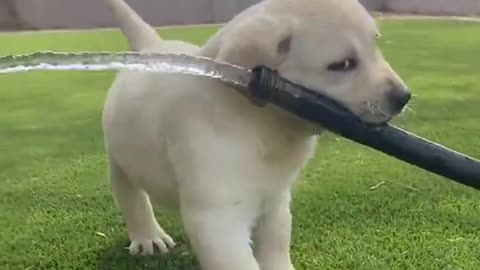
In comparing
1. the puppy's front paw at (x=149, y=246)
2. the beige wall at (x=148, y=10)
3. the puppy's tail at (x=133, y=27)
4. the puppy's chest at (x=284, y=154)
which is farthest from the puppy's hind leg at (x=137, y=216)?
the beige wall at (x=148, y=10)

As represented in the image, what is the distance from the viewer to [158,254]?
69.5 inches

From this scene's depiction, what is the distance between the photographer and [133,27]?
5.79ft

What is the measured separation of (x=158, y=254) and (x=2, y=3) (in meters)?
6.35

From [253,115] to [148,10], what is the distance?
6.69 meters

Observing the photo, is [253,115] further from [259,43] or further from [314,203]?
[314,203]

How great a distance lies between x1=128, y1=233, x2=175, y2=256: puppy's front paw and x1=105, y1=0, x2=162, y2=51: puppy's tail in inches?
15.1

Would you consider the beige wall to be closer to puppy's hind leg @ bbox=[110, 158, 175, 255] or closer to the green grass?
the green grass

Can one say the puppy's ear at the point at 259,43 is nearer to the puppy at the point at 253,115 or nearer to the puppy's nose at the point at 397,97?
the puppy at the point at 253,115

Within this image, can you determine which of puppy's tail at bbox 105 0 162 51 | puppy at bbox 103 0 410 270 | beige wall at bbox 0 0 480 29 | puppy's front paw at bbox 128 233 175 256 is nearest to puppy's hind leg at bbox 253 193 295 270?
puppy at bbox 103 0 410 270

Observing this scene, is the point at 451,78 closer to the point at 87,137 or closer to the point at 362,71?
the point at 87,137

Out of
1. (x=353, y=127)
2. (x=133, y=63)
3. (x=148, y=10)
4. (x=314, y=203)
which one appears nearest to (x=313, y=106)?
(x=353, y=127)

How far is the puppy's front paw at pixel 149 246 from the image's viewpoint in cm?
177

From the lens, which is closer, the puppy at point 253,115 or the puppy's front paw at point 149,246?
the puppy at point 253,115

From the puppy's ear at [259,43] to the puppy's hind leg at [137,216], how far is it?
0.54 meters
